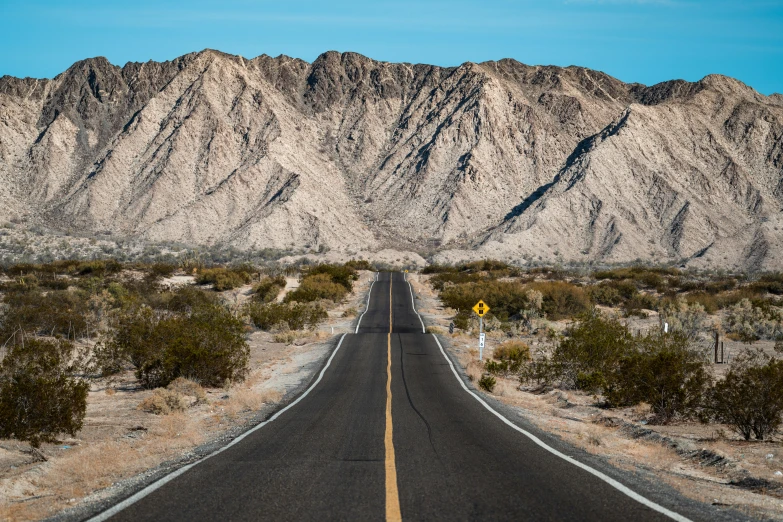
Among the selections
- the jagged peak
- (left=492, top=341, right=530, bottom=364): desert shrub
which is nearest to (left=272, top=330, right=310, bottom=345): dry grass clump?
(left=492, top=341, right=530, bottom=364): desert shrub

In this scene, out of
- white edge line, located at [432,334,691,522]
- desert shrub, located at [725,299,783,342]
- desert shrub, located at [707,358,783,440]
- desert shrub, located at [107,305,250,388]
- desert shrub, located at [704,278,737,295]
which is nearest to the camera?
white edge line, located at [432,334,691,522]

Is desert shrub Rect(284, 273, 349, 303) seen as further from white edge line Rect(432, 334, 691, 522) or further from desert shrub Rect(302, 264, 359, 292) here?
white edge line Rect(432, 334, 691, 522)

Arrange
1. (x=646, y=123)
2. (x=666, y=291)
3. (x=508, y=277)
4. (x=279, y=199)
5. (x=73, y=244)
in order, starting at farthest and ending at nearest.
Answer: (x=646, y=123), (x=279, y=199), (x=73, y=244), (x=508, y=277), (x=666, y=291)

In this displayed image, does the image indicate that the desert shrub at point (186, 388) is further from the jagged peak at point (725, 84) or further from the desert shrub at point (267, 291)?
the jagged peak at point (725, 84)

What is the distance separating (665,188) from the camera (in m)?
97.2

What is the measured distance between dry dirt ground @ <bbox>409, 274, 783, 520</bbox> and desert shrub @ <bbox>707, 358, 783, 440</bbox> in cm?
32

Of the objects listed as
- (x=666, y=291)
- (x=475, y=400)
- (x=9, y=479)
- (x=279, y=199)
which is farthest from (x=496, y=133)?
(x=9, y=479)

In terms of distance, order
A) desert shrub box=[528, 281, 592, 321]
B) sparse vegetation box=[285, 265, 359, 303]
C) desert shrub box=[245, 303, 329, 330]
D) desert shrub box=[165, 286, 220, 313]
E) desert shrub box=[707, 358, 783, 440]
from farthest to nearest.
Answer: sparse vegetation box=[285, 265, 359, 303]
desert shrub box=[528, 281, 592, 321]
desert shrub box=[165, 286, 220, 313]
desert shrub box=[245, 303, 329, 330]
desert shrub box=[707, 358, 783, 440]

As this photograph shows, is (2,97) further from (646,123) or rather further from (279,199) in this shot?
(646,123)

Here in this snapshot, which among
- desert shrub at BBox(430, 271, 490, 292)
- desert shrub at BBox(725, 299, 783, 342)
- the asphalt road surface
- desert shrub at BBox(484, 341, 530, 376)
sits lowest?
the asphalt road surface

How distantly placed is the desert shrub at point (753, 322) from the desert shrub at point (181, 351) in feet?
81.6

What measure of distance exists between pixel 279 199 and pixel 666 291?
58503mm

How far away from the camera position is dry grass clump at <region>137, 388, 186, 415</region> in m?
15.5

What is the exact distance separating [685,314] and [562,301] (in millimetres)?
7488
